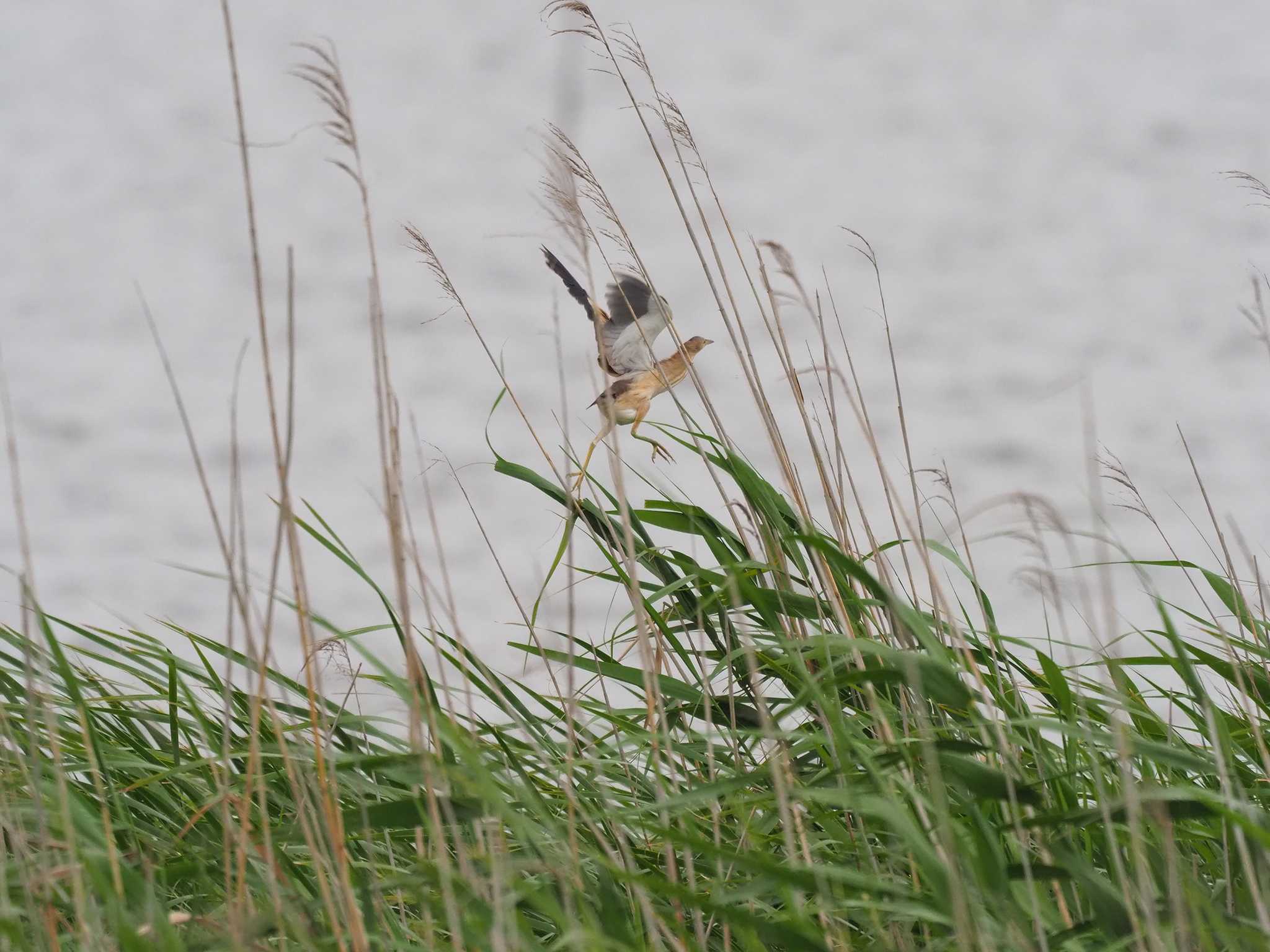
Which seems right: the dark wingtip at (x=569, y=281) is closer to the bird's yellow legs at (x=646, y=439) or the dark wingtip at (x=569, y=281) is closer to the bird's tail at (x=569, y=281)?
the bird's tail at (x=569, y=281)

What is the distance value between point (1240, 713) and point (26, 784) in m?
1.29

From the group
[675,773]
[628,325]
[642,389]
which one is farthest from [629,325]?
[675,773]

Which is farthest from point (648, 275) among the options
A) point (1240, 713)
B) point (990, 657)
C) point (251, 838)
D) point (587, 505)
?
point (1240, 713)

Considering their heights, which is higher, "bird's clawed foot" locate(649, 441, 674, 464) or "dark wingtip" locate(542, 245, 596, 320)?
"dark wingtip" locate(542, 245, 596, 320)

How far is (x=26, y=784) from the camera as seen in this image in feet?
3.76

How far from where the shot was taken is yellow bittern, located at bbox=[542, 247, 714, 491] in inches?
53.7

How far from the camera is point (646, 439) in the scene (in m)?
1.36

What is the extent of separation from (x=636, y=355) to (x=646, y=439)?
16 cm

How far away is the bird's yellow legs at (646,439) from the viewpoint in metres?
1.35

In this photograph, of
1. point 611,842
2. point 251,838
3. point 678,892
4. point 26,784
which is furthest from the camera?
point 611,842

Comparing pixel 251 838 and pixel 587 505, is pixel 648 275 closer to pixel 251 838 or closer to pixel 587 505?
pixel 587 505

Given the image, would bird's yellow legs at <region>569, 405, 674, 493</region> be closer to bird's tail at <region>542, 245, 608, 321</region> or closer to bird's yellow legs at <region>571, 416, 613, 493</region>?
bird's yellow legs at <region>571, 416, 613, 493</region>

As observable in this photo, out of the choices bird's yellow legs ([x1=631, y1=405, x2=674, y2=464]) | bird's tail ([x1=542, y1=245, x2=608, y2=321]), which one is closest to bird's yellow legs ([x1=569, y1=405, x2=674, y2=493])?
bird's yellow legs ([x1=631, y1=405, x2=674, y2=464])

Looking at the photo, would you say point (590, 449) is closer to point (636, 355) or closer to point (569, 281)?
point (636, 355)
